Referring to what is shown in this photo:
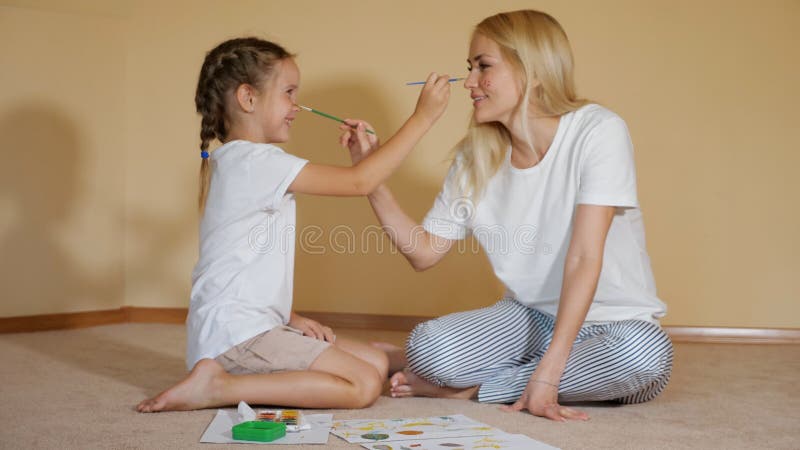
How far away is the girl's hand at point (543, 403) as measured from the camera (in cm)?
153

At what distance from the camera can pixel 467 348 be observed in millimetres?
1757

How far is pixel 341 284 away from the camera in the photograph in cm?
283

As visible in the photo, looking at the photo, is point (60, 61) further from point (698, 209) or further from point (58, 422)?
point (698, 209)

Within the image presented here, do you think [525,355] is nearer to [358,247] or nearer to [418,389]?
[418,389]

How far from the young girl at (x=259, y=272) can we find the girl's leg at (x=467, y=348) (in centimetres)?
10

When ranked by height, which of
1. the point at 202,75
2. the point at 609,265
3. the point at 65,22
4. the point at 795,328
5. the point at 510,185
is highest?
the point at 65,22

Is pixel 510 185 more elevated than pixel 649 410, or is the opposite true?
pixel 510 185

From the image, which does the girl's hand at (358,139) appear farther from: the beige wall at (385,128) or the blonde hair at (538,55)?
the beige wall at (385,128)

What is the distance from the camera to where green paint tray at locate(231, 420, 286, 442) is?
1.34 metres

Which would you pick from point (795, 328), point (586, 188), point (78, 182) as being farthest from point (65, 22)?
point (795, 328)

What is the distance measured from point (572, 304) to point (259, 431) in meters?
0.64

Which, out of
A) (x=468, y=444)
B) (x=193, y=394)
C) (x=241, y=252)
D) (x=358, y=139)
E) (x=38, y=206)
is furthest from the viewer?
(x=38, y=206)

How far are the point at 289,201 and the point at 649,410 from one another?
822mm

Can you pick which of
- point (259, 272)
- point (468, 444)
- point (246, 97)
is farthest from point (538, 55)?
point (468, 444)
